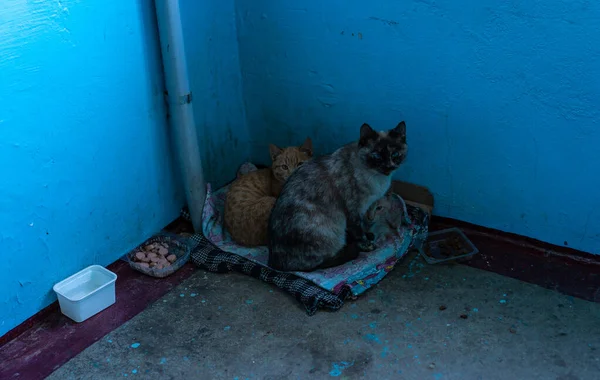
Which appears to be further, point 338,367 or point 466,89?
point 466,89

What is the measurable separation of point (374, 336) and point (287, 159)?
148 cm

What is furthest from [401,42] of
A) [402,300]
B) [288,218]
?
[402,300]

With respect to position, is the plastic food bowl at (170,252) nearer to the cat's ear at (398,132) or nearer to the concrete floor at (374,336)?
the concrete floor at (374,336)

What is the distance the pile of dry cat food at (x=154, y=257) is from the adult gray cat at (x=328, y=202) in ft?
2.55

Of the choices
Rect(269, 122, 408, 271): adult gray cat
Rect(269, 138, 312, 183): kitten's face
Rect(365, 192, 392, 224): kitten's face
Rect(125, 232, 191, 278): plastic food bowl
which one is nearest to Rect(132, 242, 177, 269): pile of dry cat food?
Rect(125, 232, 191, 278): plastic food bowl

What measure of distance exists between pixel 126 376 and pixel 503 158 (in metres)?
2.71

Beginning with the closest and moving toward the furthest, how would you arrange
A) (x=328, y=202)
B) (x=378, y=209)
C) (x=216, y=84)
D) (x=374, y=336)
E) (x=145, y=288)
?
(x=374, y=336)
(x=328, y=202)
(x=145, y=288)
(x=378, y=209)
(x=216, y=84)

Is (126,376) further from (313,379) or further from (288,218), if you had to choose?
(288,218)

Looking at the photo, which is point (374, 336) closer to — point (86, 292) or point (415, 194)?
point (415, 194)

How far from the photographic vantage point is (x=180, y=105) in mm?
3779

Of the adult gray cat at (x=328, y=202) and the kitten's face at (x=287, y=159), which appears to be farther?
the kitten's face at (x=287, y=159)

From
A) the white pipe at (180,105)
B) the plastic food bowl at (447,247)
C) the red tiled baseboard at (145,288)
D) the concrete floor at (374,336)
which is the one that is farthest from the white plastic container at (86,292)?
the plastic food bowl at (447,247)

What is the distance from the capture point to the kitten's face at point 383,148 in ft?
11.0

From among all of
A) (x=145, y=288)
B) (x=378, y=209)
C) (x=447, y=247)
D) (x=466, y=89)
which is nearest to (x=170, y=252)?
(x=145, y=288)
